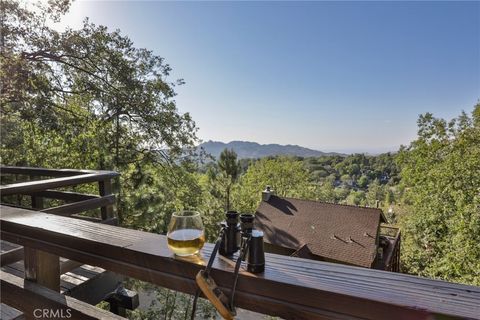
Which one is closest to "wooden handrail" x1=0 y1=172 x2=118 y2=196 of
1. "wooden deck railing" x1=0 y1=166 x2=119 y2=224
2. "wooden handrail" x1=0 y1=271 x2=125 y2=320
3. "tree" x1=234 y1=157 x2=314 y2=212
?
"wooden deck railing" x1=0 y1=166 x2=119 y2=224

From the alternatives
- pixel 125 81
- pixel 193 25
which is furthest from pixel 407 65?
pixel 125 81

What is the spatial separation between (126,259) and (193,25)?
18.3 ft

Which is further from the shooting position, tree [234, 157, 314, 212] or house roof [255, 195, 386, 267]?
tree [234, 157, 314, 212]

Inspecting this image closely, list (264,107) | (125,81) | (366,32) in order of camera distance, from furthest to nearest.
→ (264,107), (366,32), (125,81)

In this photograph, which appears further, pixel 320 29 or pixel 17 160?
pixel 320 29

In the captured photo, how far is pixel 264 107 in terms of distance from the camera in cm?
1681

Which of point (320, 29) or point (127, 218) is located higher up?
point (320, 29)

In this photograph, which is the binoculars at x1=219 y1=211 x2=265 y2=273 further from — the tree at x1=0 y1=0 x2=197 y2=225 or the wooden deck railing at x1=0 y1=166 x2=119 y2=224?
the tree at x1=0 y1=0 x2=197 y2=225

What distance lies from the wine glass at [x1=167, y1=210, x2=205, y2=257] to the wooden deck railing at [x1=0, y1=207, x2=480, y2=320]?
0.03 meters

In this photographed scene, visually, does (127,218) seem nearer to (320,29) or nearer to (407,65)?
(320,29)

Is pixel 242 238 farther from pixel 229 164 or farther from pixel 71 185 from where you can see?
pixel 229 164

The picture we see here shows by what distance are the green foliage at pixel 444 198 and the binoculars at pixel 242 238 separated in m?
7.42

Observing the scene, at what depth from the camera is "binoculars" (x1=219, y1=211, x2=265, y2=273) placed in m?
0.62

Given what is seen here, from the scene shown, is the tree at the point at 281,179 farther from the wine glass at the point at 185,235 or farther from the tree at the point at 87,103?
the wine glass at the point at 185,235
